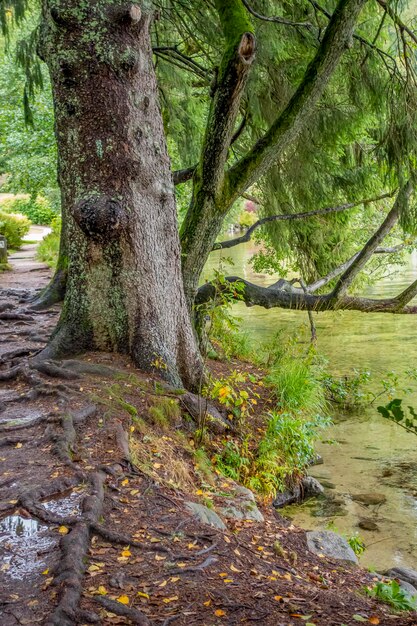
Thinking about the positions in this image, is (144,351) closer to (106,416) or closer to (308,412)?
(106,416)

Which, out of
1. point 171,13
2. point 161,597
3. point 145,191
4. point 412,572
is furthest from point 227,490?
point 171,13

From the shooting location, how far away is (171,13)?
23.8 feet

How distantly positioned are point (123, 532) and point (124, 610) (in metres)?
0.73

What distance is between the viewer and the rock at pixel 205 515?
365 centimetres

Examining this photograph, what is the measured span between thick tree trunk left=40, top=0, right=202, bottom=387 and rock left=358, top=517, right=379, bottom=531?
231 centimetres

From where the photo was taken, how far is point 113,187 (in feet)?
16.4

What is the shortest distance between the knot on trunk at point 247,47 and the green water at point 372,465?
13.7 feet

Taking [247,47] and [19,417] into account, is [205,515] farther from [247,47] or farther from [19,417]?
[247,47]

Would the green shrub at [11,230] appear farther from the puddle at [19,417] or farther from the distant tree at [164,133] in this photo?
the puddle at [19,417]

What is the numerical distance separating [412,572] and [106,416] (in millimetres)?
2607

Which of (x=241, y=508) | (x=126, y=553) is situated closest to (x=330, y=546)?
(x=241, y=508)

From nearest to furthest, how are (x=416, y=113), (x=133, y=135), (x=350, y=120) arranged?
(x=133, y=135) < (x=416, y=113) < (x=350, y=120)

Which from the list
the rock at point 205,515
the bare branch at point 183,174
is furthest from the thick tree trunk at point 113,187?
the rock at point 205,515

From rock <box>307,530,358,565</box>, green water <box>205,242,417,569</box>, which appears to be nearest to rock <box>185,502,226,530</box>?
rock <box>307,530,358,565</box>
